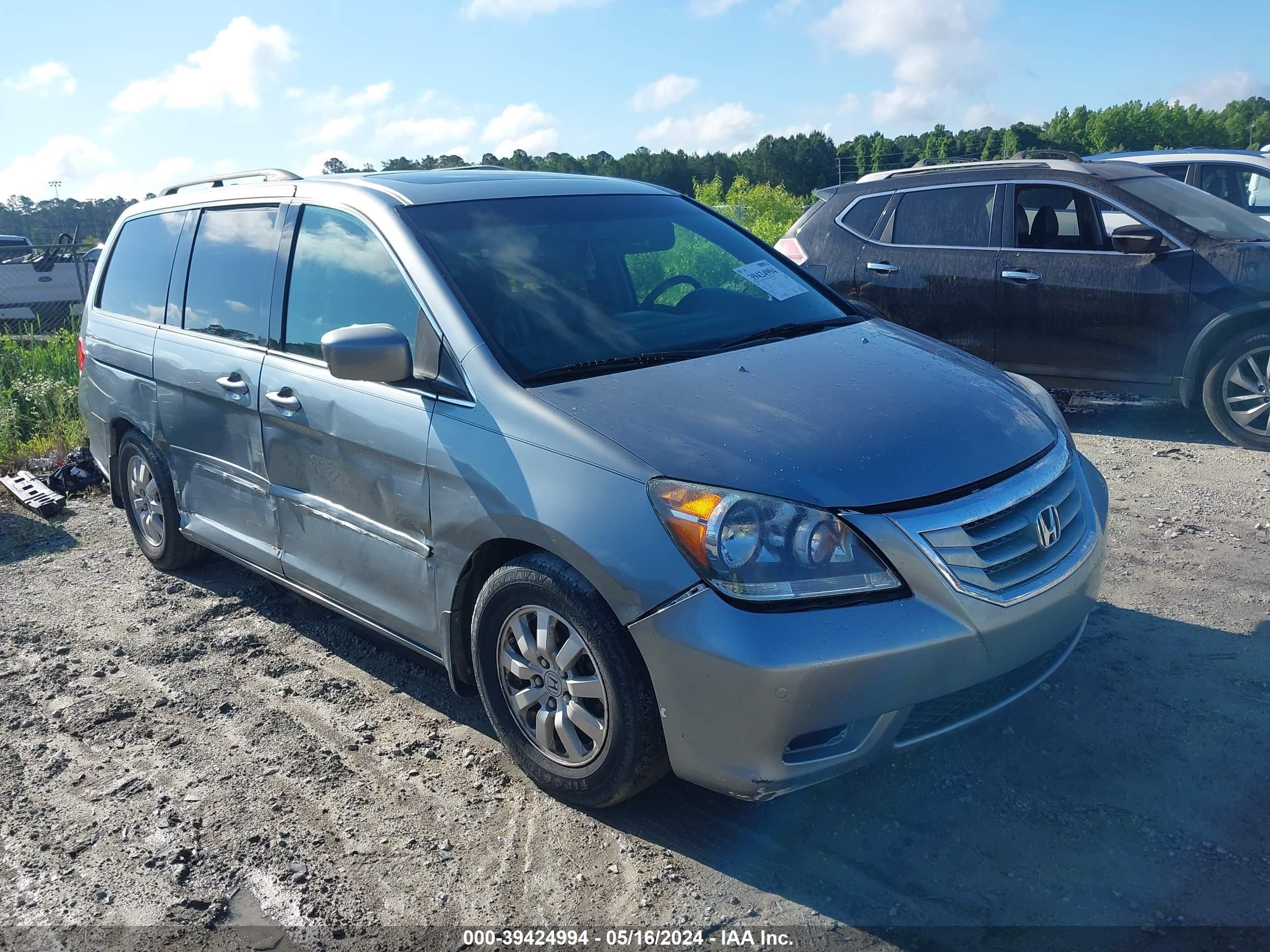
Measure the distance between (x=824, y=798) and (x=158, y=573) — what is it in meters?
4.02

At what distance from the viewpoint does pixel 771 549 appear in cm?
270

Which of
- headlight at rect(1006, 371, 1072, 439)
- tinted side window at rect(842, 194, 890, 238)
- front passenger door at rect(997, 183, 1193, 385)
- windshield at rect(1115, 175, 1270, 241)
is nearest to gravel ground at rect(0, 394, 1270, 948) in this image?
headlight at rect(1006, 371, 1072, 439)

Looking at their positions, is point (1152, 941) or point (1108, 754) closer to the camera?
point (1152, 941)

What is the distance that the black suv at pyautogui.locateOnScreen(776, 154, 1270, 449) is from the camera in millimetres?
6664

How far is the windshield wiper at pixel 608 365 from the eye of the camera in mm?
3246

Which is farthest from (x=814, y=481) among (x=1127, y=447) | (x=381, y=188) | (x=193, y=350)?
(x=1127, y=447)

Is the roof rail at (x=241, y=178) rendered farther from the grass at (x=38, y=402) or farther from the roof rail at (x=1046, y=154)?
the roof rail at (x=1046, y=154)

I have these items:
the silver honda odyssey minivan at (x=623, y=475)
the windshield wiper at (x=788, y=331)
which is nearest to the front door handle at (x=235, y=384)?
the silver honda odyssey minivan at (x=623, y=475)

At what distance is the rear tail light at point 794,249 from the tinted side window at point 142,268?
15.6 ft

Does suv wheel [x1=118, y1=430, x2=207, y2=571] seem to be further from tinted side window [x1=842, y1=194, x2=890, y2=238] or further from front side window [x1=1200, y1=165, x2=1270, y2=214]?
front side window [x1=1200, y1=165, x2=1270, y2=214]

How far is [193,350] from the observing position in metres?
4.59

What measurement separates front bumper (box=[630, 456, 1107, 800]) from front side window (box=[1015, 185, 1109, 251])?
5.20 meters

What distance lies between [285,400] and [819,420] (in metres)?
2.03

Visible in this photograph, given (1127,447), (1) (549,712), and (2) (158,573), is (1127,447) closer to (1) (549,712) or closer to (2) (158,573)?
(1) (549,712)
